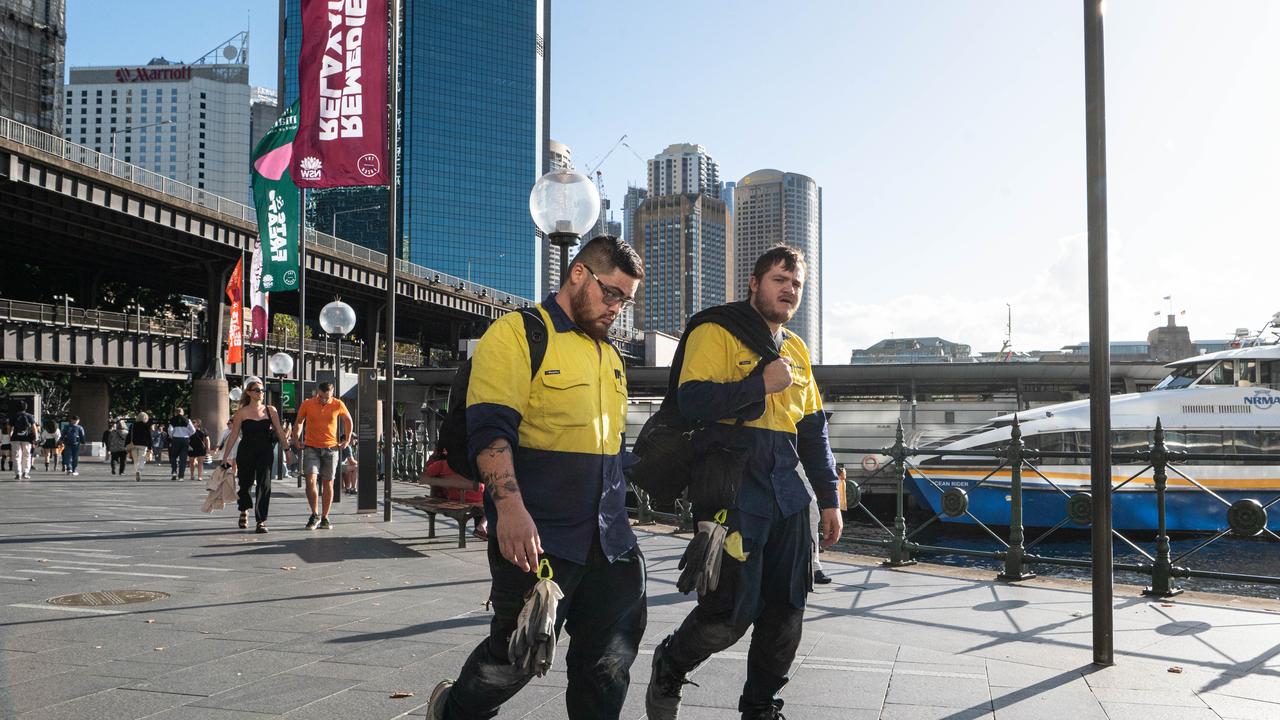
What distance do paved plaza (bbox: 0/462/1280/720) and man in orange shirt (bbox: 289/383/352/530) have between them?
2.12m

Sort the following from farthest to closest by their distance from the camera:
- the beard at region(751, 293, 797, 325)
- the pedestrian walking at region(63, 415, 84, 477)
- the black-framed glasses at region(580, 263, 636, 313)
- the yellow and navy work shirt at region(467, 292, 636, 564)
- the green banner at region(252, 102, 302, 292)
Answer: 1. the pedestrian walking at region(63, 415, 84, 477)
2. the green banner at region(252, 102, 302, 292)
3. the beard at region(751, 293, 797, 325)
4. the black-framed glasses at region(580, 263, 636, 313)
5. the yellow and navy work shirt at region(467, 292, 636, 564)

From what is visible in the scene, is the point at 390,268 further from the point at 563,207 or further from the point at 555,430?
the point at 555,430

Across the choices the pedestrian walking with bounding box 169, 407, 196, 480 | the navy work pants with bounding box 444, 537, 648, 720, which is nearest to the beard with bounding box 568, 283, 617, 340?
the navy work pants with bounding box 444, 537, 648, 720

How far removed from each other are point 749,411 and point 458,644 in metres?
2.66

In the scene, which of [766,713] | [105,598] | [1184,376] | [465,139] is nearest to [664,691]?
[766,713]

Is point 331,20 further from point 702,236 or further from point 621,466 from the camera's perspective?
point 702,236

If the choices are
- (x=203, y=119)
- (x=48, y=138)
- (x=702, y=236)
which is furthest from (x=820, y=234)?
(x=48, y=138)

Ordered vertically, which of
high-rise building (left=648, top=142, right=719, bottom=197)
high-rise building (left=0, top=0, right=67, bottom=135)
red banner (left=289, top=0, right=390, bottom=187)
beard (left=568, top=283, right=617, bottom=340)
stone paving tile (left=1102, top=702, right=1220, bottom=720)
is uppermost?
high-rise building (left=648, top=142, right=719, bottom=197)

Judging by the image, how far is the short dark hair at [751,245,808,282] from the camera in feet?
12.0

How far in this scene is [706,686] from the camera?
4398 mm

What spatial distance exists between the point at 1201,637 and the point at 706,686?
132 inches

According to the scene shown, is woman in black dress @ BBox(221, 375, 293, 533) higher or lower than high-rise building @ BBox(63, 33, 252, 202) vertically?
lower

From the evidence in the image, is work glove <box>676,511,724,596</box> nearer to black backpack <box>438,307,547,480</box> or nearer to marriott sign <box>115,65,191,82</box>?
black backpack <box>438,307,547,480</box>

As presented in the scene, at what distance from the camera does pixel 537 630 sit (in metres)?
2.66
